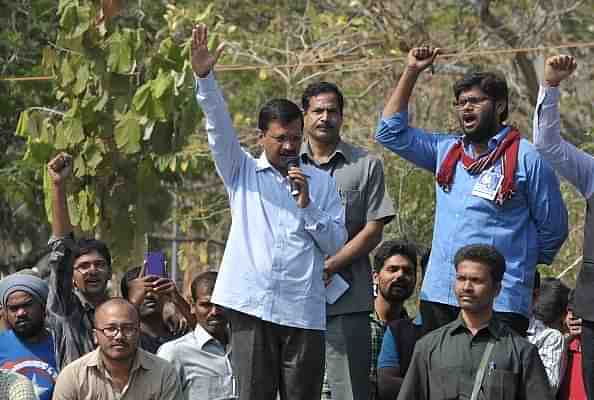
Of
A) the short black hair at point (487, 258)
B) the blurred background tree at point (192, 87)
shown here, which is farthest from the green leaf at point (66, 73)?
the short black hair at point (487, 258)

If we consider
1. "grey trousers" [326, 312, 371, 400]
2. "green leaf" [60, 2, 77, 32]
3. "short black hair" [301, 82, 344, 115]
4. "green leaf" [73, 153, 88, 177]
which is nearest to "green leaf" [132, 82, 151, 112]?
"green leaf" [73, 153, 88, 177]

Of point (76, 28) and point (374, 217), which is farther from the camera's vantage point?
A: point (76, 28)

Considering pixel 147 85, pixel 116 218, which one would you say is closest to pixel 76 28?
pixel 147 85

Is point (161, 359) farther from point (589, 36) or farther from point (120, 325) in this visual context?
point (589, 36)

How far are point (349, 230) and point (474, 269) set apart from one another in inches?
43.0

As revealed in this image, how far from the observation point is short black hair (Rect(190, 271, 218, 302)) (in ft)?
26.2

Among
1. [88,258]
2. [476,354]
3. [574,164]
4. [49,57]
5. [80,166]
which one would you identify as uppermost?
[49,57]

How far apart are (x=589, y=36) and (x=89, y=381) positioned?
1041 cm

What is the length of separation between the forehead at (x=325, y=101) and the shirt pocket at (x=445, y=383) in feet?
5.57

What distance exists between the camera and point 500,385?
6031mm

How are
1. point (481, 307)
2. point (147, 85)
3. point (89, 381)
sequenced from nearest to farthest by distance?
point (481, 307)
point (89, 381)
point (147, 85)

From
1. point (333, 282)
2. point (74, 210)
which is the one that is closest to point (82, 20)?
point (74, 210)

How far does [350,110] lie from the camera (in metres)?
15.5

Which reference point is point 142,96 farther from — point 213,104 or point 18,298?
point 213,104
